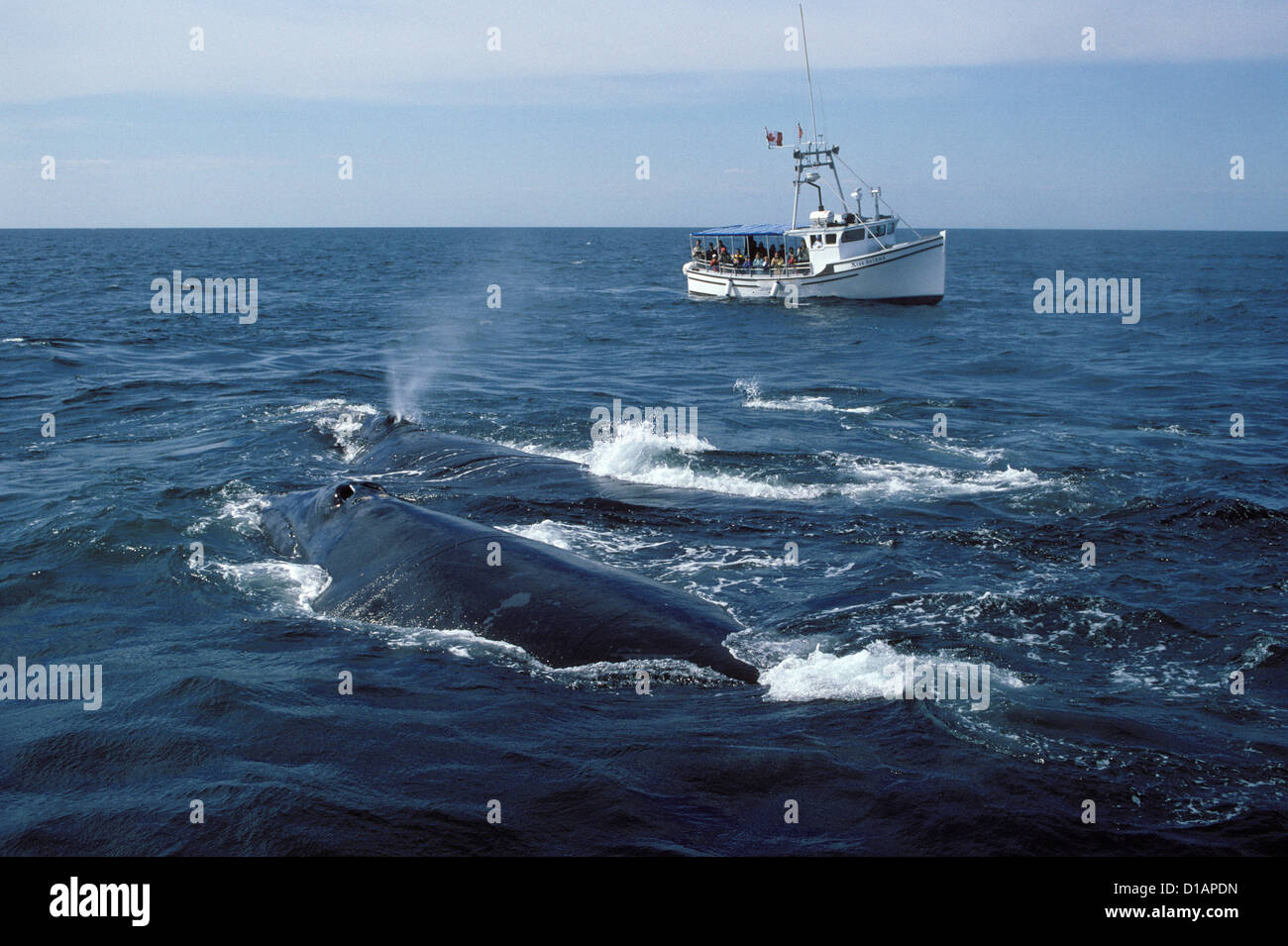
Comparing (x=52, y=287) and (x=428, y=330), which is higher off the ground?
(x=52, y=287)

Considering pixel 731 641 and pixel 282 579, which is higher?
pixel 282 579

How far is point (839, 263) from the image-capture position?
5819 cm

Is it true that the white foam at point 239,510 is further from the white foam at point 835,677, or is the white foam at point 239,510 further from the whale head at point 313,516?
the white foam at point 835,677

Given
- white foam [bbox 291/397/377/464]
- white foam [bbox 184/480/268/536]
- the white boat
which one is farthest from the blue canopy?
white foam [bbox 184/480/268/536]

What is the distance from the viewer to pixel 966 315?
5562 centimetres

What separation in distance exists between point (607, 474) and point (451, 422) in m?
7.42

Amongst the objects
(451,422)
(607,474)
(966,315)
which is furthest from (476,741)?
(966,315)

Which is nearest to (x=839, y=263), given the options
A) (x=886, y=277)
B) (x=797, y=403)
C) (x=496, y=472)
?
(x=886, y=277)

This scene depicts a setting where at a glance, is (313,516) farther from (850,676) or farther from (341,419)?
(341,419)

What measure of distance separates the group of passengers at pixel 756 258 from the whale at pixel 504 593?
50.6 m

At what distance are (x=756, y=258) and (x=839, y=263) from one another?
23.2ft

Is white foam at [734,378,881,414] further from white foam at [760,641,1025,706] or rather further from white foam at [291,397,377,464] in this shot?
white foam at [760,641,1025,706]
